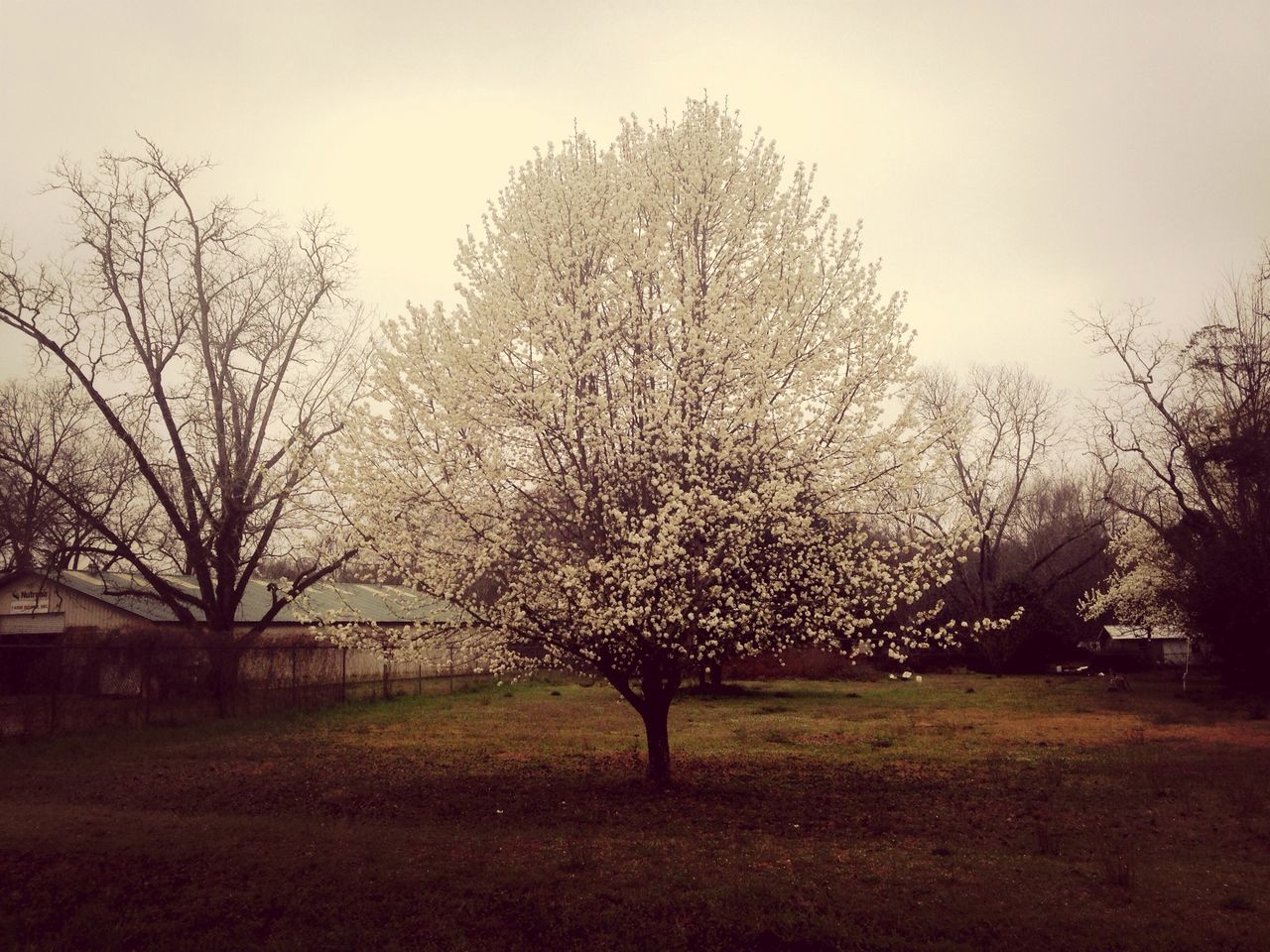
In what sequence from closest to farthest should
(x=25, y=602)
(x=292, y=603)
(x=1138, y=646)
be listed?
1. (x=292, y=603)
2. (x=25, y=602)
3. (x=1138, y=646)

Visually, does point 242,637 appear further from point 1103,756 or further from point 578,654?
point 1103,756

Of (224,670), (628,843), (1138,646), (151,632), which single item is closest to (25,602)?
(151,632)

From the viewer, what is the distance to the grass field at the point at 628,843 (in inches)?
259

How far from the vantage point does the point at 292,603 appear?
12.7 m

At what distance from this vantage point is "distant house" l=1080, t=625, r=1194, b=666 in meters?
46.1

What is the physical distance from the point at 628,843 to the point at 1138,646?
53.4 meters

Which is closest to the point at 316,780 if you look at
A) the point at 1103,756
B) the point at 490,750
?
the point at 490,750

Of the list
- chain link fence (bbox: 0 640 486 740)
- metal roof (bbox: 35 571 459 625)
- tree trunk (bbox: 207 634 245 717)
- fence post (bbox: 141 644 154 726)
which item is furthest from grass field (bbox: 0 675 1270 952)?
tree trunk (bbox: 207 634 245 717)

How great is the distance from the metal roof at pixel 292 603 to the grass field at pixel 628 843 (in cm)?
244

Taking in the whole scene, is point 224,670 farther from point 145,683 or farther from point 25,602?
point 25,602

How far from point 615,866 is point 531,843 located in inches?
49.7

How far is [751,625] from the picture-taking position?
10.5 metres

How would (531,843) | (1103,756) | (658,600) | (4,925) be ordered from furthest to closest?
(1103,756) < (658,600) < (531,843) < (4,925)

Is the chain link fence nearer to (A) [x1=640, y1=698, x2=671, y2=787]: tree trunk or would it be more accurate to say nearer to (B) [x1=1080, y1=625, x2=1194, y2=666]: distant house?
(A) [x1=640, y1=698, x2=671, y2=787]: tree trunk
